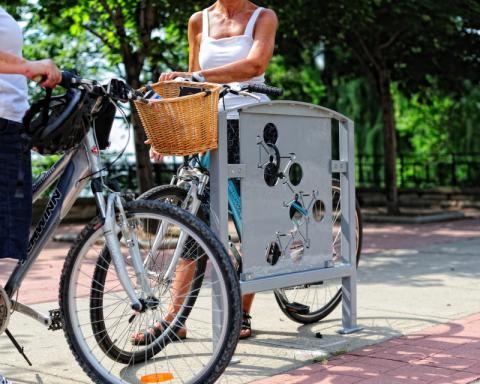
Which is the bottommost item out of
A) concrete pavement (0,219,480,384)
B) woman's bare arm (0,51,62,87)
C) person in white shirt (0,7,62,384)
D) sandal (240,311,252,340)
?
concrete pavement (0,219,480,384)


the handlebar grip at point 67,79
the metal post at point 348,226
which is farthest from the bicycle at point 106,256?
the metal post at point 348,226

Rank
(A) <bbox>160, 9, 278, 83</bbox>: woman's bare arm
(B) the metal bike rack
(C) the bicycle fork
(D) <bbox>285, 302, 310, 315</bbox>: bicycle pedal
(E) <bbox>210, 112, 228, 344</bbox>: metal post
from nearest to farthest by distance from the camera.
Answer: (C) the bicycle fork < (E) <bbox>210, 112, 228, 344</bbox>: metal post < (B) the metal bike rack < (A) <bbox>160, 9, 278, 83</bbox>: woman's bare arm < (D) <bbox>285, 302, 310, 315</bbox>: bicycle pedal

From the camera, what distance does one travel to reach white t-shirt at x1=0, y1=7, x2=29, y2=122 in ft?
11.1

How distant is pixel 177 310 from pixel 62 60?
12.6 metres

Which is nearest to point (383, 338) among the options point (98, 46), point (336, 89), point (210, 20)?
point (210, 20)

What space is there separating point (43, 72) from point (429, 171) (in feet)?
61.7

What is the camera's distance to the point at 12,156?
11.4ft

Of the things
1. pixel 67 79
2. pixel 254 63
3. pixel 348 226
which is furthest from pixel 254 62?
pixel 67 79

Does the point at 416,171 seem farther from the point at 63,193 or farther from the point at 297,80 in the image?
the point at 63,193

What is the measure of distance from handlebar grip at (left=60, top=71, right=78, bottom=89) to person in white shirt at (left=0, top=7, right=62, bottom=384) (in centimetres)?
6

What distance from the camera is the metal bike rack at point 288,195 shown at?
420 centimetres

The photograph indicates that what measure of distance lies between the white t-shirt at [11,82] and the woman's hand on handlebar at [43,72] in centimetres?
15

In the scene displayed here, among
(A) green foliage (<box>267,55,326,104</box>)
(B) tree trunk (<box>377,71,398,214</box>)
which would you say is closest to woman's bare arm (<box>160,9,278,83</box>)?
(A) green foliage (<box>267,55,326,104</box>)

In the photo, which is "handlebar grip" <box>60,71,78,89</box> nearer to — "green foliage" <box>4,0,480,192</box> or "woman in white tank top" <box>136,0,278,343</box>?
"woman in white tank top" <box>136,0,278,343</box>
